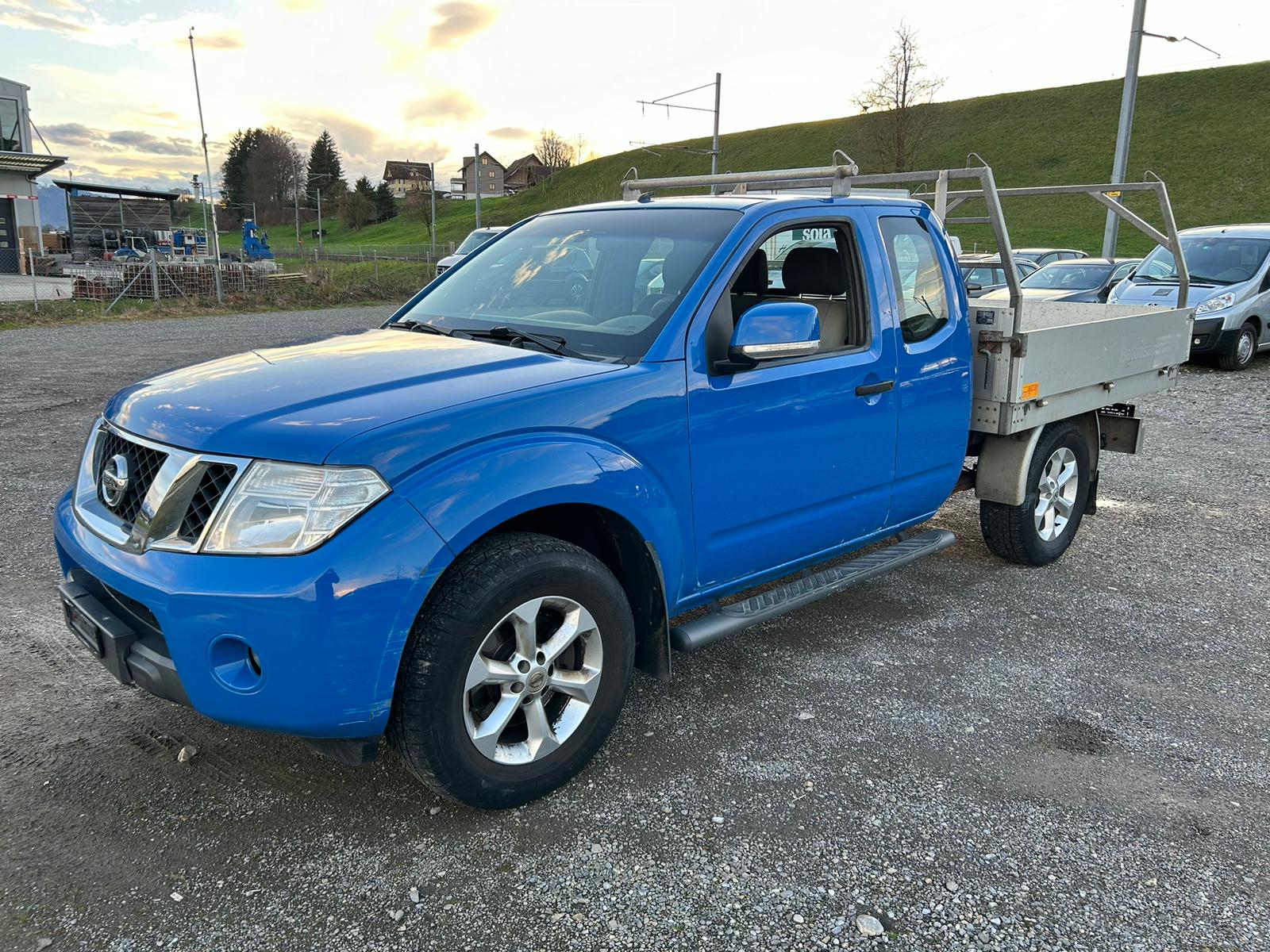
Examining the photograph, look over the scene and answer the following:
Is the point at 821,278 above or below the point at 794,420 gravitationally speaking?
above

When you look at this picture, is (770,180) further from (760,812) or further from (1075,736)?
(760,812)

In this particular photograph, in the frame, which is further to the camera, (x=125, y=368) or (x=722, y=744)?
(x=125, y=368)

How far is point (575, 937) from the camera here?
2475mm

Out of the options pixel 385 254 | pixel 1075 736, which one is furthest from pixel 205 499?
pixel 385 254

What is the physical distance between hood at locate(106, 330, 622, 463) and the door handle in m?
1.27

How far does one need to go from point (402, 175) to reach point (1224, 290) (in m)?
132

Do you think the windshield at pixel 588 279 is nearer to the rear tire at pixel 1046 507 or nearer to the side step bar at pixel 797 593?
the side step bar at pixel 797 593

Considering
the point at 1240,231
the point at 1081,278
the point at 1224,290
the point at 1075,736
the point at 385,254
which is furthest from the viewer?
the point at 385,254

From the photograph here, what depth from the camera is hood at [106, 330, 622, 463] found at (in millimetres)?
2607

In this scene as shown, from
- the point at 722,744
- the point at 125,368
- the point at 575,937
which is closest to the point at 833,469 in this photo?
the point at 722,744

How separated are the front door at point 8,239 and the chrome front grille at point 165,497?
4447 centimetres

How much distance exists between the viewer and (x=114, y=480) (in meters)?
2.92

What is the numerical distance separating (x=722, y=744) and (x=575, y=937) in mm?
1124

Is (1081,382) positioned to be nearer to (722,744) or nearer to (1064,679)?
(1064,679)
